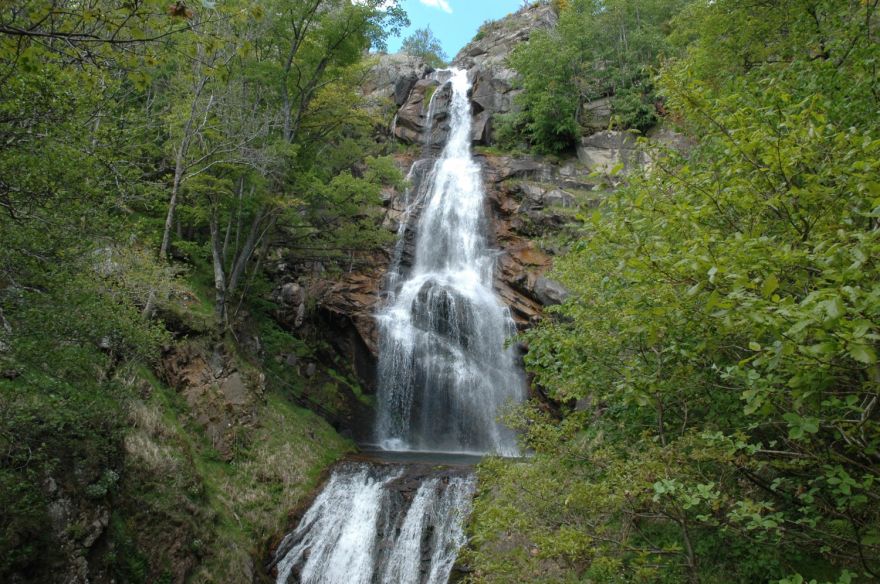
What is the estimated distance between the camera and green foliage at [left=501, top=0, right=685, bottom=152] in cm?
2721

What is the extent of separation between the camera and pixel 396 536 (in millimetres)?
11031

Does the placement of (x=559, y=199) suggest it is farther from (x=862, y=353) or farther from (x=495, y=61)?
(x=862, y=353)

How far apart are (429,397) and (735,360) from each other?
547 inches

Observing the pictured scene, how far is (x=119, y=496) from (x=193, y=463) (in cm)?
222

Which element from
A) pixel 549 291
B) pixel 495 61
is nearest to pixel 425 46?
pixel 495 61

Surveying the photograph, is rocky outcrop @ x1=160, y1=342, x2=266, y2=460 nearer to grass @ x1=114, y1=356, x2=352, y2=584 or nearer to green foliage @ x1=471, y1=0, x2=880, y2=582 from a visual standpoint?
grass @ x1=114, y1=356, x2=352, y2=584

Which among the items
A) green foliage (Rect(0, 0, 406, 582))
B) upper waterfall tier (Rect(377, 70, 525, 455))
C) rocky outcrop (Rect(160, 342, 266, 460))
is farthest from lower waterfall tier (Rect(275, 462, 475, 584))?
upper waterfall tier (Rect(377, 70, 525, 455))

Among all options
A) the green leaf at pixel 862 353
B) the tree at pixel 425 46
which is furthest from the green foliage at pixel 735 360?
the tree at pixel 425 46

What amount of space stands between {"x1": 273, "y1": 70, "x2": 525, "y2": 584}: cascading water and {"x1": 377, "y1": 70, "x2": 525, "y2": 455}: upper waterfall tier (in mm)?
37

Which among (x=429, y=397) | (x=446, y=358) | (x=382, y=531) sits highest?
(x=446, y=358)

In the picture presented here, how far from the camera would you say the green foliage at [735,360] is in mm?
3127

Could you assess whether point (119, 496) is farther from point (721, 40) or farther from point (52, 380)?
point (721, 40)

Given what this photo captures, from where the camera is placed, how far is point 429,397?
1823 cm

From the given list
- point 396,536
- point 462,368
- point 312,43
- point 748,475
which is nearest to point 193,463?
point 396,536
